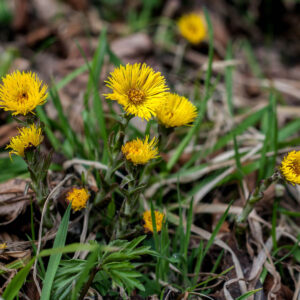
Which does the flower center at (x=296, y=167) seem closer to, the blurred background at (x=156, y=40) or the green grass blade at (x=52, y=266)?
the green grass blade at (x=52, y=266)

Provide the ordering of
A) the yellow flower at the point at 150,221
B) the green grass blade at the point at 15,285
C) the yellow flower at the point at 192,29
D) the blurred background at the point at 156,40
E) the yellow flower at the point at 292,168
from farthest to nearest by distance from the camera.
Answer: the yellow flower at the point at 192,29, the blurred background at the point at 156,40, the yellow flower at the point at 150,221, the yellow flower at the point at 292,168, the green grass blade at the point at 15,285

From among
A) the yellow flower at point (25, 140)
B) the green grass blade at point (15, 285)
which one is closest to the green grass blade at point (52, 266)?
the green grass blade at point (15, 285)

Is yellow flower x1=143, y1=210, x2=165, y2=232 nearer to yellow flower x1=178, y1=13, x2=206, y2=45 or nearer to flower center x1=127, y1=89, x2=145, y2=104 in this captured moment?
flower center x1=127, y1=89, x2=145, y2=104

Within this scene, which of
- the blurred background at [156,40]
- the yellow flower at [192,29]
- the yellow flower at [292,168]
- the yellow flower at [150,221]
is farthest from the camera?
the yellow flower at [192,29]

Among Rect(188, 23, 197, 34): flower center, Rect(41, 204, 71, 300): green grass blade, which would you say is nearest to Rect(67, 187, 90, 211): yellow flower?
Rect(41, 204, 71, 300): green grass blade

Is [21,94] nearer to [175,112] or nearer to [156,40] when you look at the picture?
[175,112]

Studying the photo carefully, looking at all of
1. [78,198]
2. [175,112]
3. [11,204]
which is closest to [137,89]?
[175,112]

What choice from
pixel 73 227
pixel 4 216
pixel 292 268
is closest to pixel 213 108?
pixel 292 268
